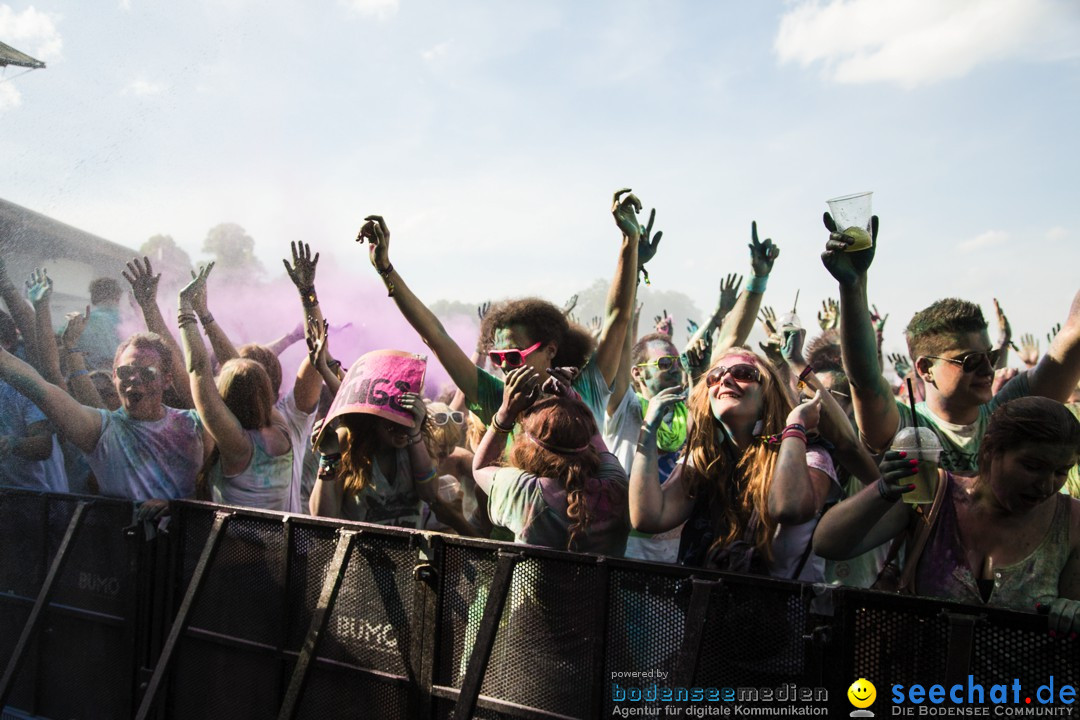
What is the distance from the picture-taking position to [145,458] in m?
4.45

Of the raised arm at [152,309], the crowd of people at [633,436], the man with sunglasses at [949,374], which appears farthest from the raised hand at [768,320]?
the raised arm at [152,309]

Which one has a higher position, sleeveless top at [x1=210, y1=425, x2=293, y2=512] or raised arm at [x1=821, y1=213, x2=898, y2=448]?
raised arm at [x1=821, y1=213, x2=898, y2=448]

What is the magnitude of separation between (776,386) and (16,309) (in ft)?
15.7

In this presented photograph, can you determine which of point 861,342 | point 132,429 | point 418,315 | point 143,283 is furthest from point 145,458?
point 861,342

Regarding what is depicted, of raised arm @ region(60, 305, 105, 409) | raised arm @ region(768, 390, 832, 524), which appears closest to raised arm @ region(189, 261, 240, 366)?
raised arm @ region(60, 305, 105, 409)

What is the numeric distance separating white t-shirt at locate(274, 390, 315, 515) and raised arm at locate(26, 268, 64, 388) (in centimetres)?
137

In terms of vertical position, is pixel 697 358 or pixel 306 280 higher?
pixel 306 280

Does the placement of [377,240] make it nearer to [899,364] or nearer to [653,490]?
[653,490]

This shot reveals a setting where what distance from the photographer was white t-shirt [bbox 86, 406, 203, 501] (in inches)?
174

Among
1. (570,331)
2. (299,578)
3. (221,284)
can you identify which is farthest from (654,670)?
(221,284)

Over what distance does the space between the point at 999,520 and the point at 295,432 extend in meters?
3.86

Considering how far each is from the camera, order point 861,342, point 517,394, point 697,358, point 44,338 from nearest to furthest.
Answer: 1. point 861,342
2. point 517,394
3. point 697,358
4. point 44,338

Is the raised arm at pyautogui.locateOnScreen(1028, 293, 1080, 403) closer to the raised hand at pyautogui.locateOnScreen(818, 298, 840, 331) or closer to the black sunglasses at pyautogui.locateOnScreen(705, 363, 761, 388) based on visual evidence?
the black sunglasses at pyautogui.locateOnScreen(705, 363, 761, 388)

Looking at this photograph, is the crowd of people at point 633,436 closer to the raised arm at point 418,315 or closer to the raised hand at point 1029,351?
the raised arm at point 418,315
